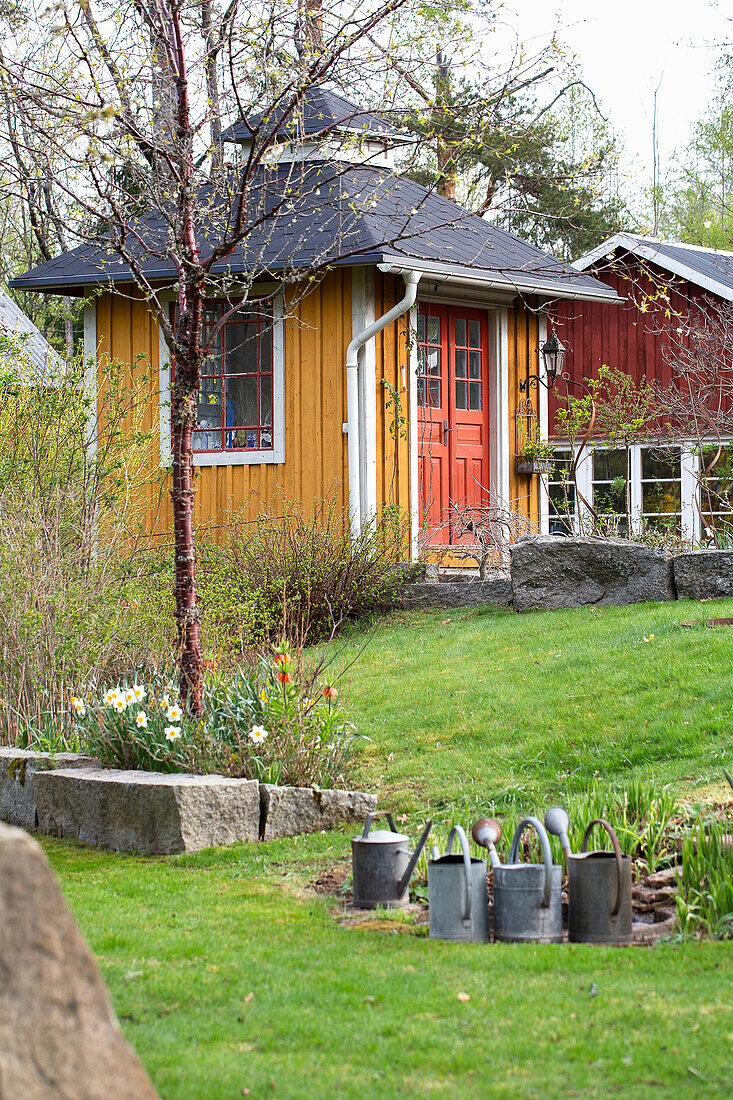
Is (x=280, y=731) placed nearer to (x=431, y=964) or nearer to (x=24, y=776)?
(x=24, y=776)

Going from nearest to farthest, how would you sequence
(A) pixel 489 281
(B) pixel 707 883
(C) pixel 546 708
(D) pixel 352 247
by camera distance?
(B) pixel 707 883 → (C) pixel 546 708 → (D) pixel 352 247 → (A) pixel 489 281

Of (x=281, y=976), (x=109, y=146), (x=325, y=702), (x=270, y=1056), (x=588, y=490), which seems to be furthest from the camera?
(x=588, y=490)

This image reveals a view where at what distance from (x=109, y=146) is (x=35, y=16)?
2.74ft

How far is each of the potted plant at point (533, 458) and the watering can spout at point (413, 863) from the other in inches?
372

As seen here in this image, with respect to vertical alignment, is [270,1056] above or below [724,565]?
below

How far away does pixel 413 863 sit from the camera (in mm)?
4449

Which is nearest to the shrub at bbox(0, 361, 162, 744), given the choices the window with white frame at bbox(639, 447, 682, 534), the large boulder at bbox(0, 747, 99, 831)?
the large boulder at bbox(0, 747, 99, 831)

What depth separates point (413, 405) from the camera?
40.8ft

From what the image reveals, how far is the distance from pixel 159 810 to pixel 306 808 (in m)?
0.77

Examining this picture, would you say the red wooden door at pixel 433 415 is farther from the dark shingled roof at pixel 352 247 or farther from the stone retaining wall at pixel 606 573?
the stone retaining wall at pixel 606 573

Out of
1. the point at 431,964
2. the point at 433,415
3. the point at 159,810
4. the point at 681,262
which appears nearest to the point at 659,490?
the point at 681,262

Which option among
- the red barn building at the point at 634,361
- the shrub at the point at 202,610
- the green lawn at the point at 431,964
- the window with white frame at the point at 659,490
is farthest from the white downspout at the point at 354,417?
the window with white frame at the point at 659,490

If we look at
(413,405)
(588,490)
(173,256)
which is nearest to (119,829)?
(173,256)

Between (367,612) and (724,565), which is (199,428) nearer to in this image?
(367,612)
